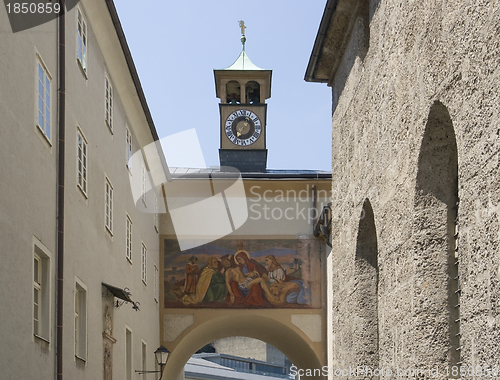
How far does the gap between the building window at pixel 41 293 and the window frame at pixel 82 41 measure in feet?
13.5

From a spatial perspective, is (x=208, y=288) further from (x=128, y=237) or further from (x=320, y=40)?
(x=320, y=40)

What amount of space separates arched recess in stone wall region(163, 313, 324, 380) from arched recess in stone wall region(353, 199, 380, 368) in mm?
14418

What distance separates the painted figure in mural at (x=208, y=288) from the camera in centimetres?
2469

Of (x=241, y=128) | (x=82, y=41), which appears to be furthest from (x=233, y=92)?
(x=82, y=41)

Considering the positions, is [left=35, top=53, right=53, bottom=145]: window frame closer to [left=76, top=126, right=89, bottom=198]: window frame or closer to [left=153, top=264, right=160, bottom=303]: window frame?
[left=76, top=126, right=89, bottom=198]: window frame

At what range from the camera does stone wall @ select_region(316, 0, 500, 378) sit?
5637 mm

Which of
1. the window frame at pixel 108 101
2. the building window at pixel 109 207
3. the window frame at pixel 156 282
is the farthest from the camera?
the window frame at pixel 156 282

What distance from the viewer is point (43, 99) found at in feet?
38.5

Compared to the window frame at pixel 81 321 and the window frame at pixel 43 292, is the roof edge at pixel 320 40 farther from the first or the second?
the window frame at pixel 81 321

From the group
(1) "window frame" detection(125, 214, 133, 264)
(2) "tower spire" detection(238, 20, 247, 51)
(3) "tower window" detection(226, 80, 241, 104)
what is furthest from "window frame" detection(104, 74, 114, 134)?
(2) "tower spire" detection(238, 20, 247, 51)

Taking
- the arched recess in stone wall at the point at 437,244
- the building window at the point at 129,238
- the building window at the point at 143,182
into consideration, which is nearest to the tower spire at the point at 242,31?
the building window at the point at 143,182

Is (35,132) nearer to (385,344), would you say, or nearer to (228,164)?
(385,344)

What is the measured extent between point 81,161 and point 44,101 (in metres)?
2.61

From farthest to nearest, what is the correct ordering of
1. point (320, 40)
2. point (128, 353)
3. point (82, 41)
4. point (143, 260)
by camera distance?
point (143, 260) → point (128, 353) → point (82, 41) → point (320, 40)
